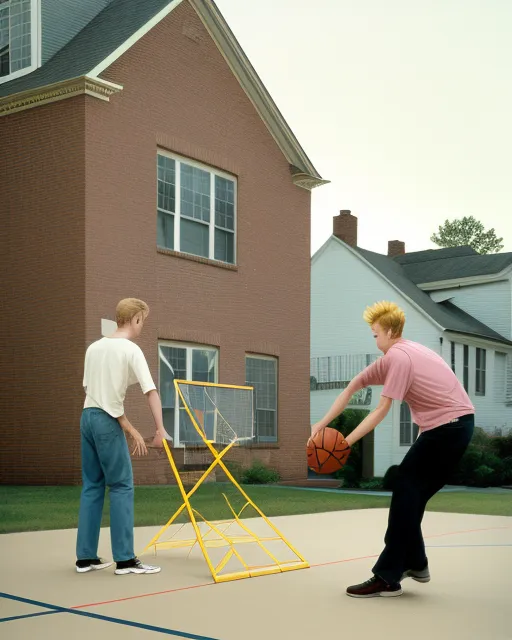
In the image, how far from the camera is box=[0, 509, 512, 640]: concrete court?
511cm

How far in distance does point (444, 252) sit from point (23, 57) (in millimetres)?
25202

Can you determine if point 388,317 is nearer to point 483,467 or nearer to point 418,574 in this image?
point 418,574

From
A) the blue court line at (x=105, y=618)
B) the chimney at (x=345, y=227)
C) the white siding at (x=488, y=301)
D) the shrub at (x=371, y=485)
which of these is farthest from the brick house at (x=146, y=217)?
the white siding at (x=488, y=301)

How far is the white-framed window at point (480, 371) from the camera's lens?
35.9 metres

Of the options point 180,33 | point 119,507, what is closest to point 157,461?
point 180,33

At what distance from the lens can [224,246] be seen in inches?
832

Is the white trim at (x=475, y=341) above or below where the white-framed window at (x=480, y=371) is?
above

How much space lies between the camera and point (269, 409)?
72.6 ft

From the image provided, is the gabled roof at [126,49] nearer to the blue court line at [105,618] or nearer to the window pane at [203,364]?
the window pane at [203,364]

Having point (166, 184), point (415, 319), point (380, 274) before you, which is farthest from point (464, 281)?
point (166, 184)

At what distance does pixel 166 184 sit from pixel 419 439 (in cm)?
1406

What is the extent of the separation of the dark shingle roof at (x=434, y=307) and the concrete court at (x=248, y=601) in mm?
25791

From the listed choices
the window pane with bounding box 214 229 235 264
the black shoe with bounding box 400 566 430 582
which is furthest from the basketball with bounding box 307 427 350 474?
the window pane with bounding box 214 229 235 264

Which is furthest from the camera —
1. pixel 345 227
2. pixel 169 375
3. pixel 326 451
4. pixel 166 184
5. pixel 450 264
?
pixel 450 264
